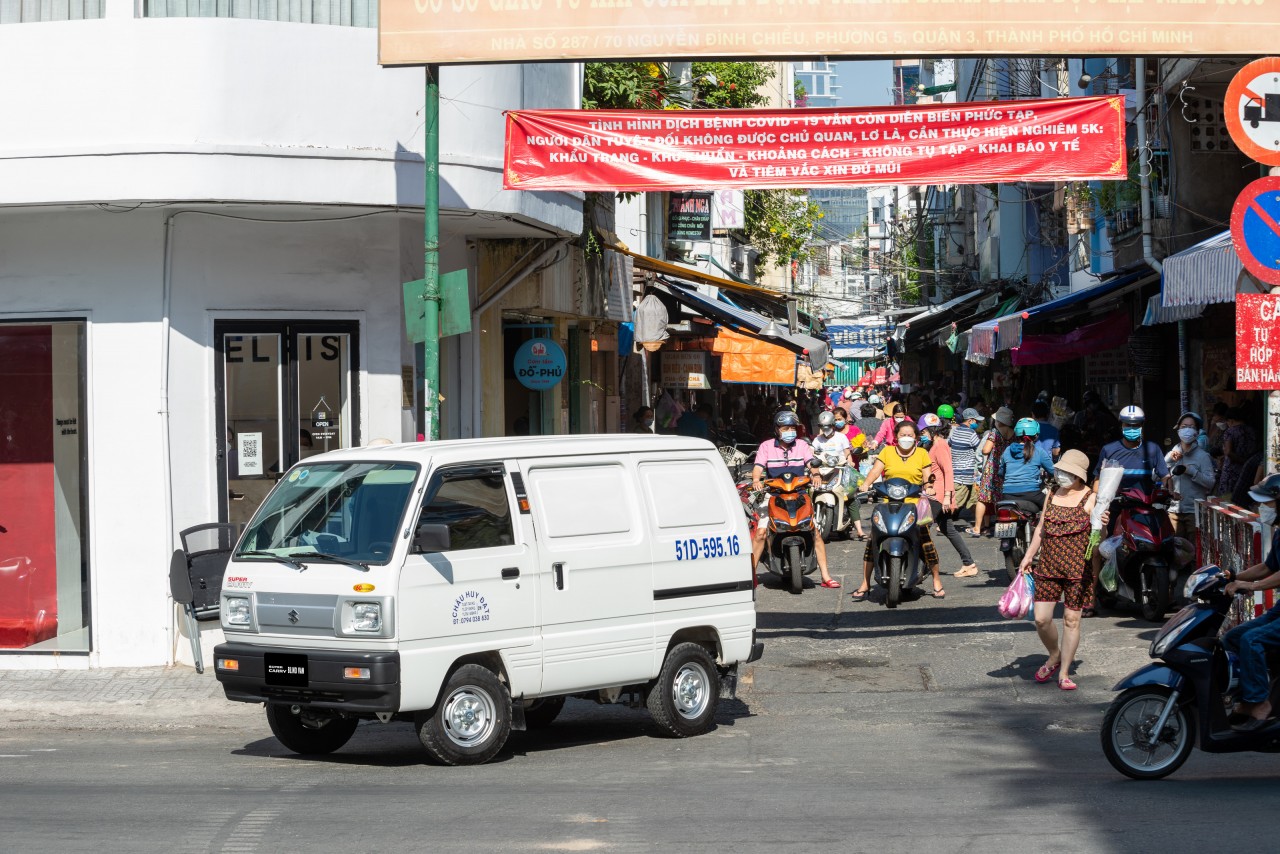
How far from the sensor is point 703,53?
37.7 feet

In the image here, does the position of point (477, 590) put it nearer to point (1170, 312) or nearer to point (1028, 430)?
point (1028, 430)

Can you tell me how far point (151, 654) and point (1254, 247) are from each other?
9.12 m

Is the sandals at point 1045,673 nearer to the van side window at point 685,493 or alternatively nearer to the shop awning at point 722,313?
the van side window at point 685,493

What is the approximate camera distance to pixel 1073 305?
23453 mm

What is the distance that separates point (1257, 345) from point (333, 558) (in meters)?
5.78

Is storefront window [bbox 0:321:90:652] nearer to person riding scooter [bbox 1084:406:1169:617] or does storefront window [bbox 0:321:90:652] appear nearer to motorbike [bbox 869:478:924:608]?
motorbike [bbox 869:478:924:608]

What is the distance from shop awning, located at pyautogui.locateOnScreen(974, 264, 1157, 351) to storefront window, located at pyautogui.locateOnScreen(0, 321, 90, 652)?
47.4 feet

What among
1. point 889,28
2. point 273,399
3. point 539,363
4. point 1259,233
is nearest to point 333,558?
point 273,399

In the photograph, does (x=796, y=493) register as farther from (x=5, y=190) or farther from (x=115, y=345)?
(x=5, y=190)

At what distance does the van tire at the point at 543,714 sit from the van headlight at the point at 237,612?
7.34ft

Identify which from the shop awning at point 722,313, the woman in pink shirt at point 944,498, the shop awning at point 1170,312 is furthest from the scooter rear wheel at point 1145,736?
the shop awning at point 722,313

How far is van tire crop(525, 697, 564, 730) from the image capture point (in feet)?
34.8

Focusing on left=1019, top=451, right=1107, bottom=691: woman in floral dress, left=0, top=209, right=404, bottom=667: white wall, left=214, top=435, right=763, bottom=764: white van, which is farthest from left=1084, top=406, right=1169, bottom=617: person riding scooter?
left=0, top=209, right=404, bottom=667: white wall

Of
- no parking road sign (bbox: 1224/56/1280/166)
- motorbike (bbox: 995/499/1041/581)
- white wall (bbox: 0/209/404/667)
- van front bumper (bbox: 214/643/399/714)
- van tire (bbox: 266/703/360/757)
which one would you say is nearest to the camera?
van front bumper (bbox: 214/643/399/714)
